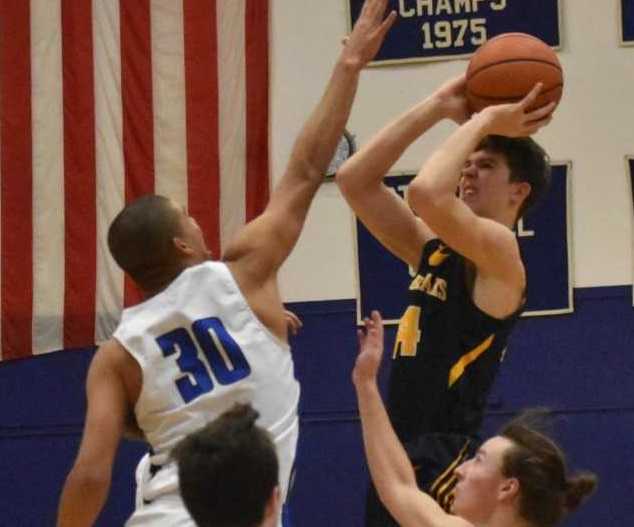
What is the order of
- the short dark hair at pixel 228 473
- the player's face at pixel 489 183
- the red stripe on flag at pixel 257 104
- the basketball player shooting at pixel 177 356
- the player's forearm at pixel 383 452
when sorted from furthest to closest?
1. the red stripe on flag at pixel 257 104
2. the player's face at pixel 489 183
3. the basketball player shooting at pixel 177 356
4. the player's forearm at pixel 383 452
5. the short dark hair at pixel 228 473

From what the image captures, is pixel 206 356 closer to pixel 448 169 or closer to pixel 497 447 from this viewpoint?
pixel 497 447

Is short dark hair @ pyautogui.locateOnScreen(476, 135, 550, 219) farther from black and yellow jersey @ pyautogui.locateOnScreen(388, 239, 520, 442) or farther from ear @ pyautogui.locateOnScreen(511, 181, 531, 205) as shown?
black and yellow jersey @ pyautogui.locateOnScreen(388, 239, 520, 442)

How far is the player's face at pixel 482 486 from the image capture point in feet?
12.1

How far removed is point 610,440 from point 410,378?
11.4 ft

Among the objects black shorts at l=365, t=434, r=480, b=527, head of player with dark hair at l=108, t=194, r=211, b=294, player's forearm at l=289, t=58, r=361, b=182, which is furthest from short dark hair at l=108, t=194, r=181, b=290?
black shorts at l=365, t=434, r=480, b=527

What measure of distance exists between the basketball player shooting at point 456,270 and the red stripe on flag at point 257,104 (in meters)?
3.25

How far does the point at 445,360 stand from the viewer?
430cm

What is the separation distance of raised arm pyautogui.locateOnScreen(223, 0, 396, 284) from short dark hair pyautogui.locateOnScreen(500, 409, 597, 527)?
2.70 feet

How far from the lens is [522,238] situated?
760 cm

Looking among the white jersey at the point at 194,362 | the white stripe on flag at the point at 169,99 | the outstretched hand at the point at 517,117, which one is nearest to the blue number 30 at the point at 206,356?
the white jersey at the point at 194,362

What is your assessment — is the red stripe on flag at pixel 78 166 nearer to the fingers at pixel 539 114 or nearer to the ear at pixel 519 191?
the ear at pixel 519 191

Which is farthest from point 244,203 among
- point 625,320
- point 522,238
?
point 625,320

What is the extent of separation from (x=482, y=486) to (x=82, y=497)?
105cm

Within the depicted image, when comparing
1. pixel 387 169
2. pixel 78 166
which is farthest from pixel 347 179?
pixel 78 166
